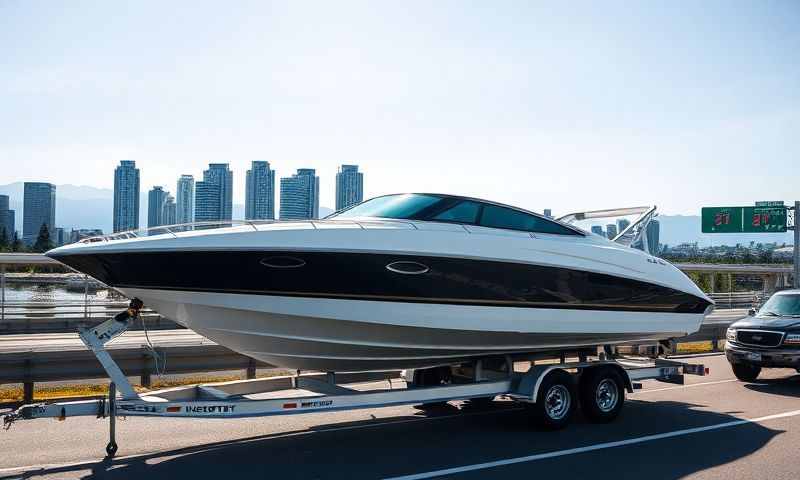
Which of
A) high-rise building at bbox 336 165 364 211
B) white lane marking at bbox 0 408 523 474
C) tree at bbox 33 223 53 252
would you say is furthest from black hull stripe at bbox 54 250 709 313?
tree at bbox 33 223 53 252

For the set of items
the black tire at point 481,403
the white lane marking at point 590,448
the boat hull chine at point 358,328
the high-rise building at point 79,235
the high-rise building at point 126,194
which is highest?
the high-rise building at point 126,194

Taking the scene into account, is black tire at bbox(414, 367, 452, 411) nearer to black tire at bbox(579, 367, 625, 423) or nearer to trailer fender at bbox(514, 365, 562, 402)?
trailer fender at bbox(514, 365, 562, 402)

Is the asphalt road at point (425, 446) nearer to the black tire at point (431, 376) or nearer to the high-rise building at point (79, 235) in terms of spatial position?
the black tire at point (431, 376)

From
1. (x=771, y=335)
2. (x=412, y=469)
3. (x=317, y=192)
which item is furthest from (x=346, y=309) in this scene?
(x=317, y=192)

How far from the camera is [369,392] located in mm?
7535

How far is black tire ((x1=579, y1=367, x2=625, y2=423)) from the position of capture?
9039 millimetres

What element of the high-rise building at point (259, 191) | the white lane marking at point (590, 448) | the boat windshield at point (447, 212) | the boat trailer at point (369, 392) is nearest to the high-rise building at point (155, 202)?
the high-rise building at point (259, 191)

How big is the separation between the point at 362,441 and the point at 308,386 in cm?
96

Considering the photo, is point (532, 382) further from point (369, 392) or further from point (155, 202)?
point (155, 202)

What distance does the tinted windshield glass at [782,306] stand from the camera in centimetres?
1287

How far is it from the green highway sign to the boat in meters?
25.1

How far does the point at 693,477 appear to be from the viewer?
6504 millimetres

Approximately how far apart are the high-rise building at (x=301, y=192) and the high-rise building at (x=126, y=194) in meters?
52.0

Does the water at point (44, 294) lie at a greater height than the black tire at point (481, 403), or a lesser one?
greater
